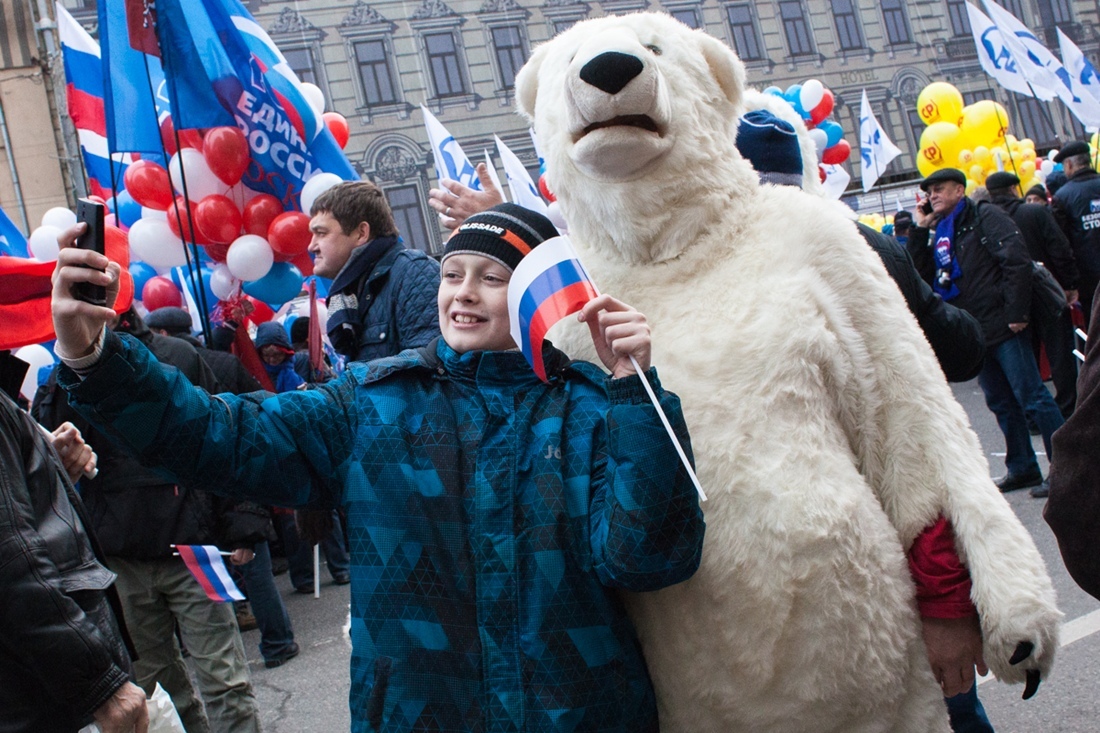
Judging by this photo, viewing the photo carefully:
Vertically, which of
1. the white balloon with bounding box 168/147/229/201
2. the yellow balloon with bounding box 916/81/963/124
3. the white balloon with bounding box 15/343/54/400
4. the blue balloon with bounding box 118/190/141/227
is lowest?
the white balloon with bounding box 15/343/54/400

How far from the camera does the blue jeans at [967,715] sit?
2.71 metres

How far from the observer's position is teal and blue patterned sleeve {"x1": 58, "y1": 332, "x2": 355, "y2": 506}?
1699 mm

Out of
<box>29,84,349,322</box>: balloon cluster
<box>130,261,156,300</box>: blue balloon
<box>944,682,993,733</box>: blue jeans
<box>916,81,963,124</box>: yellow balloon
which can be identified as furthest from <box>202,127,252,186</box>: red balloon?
<box>916,81,963,124</box>: yellow balloon

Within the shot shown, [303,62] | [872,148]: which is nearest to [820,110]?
[872,148]

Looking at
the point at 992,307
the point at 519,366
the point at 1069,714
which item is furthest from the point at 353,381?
the point at 992,307

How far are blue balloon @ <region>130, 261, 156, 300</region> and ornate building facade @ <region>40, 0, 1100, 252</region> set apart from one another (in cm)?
1413

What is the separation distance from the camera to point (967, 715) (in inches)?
107

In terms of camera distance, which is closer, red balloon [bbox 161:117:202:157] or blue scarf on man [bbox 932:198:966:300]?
red balloon [bbox 161:117:202:157]

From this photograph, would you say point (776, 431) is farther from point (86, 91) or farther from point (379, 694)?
point (86, 91)

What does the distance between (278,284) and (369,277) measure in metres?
2.32

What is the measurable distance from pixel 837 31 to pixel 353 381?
27641 mm

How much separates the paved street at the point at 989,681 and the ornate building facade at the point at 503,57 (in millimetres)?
15557

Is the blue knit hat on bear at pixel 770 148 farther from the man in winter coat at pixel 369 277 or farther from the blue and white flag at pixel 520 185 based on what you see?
the blue and white flag at pixel 520 185

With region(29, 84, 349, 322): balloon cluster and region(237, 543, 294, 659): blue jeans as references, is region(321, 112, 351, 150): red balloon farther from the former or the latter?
region(237, 543, 294, 659): blue jeans
